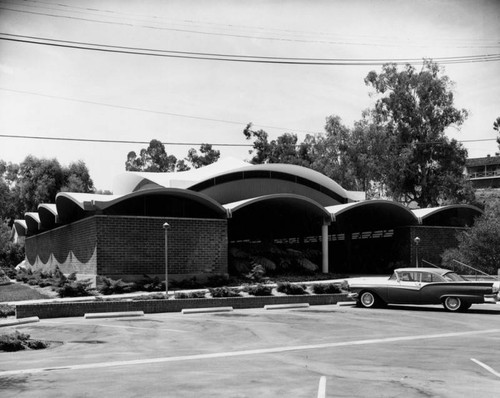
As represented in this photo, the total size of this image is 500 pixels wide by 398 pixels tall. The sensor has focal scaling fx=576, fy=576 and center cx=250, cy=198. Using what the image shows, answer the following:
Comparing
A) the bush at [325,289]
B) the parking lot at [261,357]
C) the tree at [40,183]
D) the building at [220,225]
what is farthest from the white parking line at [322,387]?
the tree at [40,183]

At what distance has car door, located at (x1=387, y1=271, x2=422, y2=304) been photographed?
20.0 meters

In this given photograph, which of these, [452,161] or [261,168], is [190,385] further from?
[452,161]

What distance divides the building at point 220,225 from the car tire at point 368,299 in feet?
26.7

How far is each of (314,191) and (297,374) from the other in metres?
32.6

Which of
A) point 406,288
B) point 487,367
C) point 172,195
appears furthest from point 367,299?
point 487,367

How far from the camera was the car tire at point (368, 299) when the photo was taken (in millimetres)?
21083

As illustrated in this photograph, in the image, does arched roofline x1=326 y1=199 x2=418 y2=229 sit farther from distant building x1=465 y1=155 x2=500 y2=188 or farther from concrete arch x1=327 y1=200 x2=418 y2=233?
distant building x1=465 y1=155 x2=500 y2=188

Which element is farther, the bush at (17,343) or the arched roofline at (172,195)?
the arched roofline at (172,195)

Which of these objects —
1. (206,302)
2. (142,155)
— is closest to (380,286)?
(206,302)

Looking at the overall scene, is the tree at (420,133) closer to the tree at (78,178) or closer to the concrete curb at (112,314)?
the tree at (78,178)

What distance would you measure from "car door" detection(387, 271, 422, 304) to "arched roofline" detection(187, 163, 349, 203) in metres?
18.9

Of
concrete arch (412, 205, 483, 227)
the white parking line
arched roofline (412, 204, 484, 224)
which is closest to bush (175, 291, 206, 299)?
the white parking line

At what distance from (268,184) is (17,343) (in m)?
28.6

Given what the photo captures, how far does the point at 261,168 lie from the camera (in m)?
39.5
